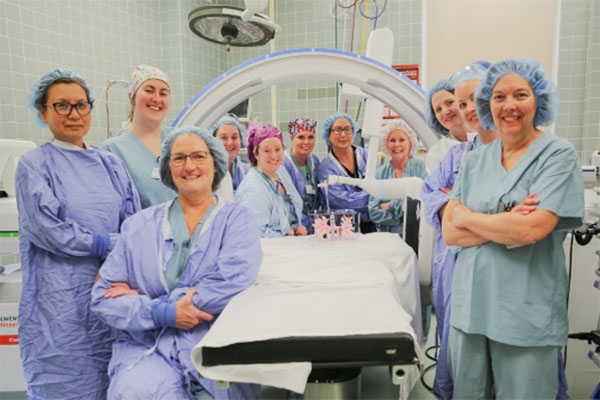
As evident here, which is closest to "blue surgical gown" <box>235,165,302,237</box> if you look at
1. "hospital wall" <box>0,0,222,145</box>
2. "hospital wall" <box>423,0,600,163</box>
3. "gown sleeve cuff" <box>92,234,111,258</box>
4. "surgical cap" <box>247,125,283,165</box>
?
"surgical cap" <box>247,125,283,165</box>

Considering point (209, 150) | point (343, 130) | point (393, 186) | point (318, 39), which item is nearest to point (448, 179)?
point (393, 186)

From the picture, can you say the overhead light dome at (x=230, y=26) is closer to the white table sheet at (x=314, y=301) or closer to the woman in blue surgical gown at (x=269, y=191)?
the woman in blue surgical gown at (x=269, y=191)

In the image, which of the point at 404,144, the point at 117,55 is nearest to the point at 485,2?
the point at 404,144

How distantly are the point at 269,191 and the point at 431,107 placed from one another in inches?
38.9

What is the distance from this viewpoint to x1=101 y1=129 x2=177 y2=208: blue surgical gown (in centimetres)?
182

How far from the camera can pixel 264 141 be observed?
2438 millimetres

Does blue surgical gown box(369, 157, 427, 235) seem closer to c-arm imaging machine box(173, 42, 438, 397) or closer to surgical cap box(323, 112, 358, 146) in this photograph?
surgical cap box(323, 112, 358, 146)

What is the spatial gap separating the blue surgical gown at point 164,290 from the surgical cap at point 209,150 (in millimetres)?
149

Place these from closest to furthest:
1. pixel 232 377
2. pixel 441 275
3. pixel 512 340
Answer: pixel 232 377 → pixel 512 340 → pixel 441 275

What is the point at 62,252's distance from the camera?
4.97 ft

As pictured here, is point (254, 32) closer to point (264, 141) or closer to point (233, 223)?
point (264, 141)

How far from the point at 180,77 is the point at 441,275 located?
150 inches

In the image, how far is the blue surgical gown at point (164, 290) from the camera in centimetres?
126

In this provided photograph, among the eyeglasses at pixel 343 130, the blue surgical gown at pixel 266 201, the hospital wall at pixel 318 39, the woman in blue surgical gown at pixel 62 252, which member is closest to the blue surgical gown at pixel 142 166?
the woman in blue surgical gown at pixel 62 252
